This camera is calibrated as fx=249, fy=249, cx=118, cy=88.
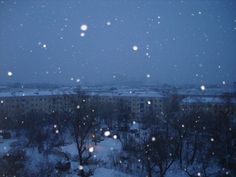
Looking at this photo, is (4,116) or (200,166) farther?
(4,116)

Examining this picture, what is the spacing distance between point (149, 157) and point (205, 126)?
1312 cm

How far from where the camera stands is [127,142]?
22016 mm

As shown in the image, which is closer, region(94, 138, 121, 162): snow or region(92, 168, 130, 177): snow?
region(92, 168, 130, 177): snow

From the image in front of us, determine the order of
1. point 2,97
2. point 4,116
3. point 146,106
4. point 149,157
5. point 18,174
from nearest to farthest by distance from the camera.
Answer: point 18,174, point 149,157, point 4,116, point 2,97, point 146,106

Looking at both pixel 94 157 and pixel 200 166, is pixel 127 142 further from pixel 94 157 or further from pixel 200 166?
pixel 200 166

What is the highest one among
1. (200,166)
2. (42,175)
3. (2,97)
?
(2,97)

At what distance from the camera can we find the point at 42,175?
12.4m

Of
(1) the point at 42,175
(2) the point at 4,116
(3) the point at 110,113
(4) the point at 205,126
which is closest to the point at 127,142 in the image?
(4) the point at 205,126

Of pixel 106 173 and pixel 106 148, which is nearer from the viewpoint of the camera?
pixel 106 173

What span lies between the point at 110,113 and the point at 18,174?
88.0 feet

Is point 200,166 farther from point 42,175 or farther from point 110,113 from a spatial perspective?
point 110,113

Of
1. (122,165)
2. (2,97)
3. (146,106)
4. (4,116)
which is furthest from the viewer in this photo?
(146,106)

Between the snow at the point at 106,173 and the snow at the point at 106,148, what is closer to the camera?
the snow at the point at 106,173

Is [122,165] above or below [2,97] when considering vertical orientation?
below
